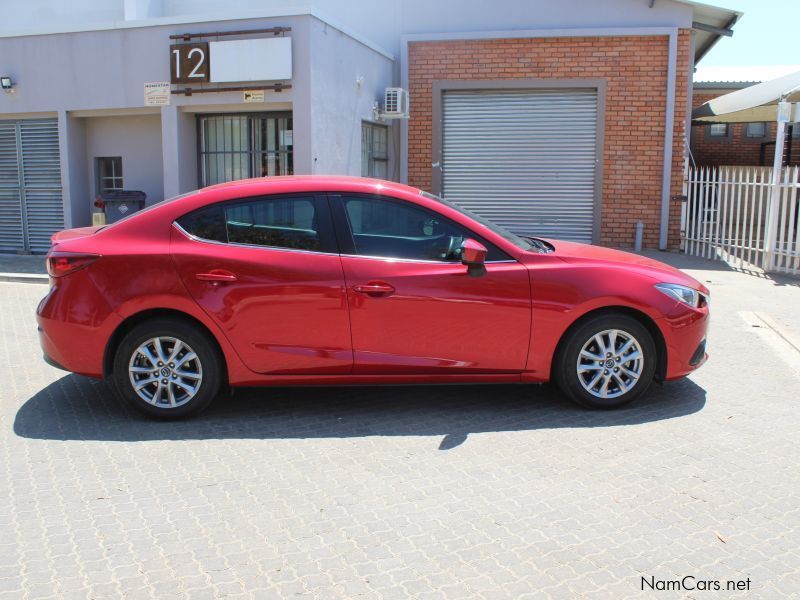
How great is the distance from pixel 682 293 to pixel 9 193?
484 inches

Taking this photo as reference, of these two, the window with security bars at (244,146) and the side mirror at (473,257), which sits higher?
the window with security bars at (244,146)

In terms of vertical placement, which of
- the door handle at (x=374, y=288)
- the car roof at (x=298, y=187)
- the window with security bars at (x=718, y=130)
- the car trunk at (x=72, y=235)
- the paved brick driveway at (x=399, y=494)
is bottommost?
the paved brick driveway at (x=399, y=494)

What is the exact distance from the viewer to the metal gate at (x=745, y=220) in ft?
38.9

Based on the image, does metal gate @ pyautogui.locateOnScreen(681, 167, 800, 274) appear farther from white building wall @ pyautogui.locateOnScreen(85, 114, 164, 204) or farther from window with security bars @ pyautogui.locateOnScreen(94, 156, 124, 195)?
window with security bars @ pyautogui.locateOnScreen(94, 156, 124, 195)

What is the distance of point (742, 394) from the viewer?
19.1 ft

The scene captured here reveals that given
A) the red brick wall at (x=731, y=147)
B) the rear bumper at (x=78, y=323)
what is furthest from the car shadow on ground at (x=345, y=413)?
the red brick wall at (x=731, y=147)

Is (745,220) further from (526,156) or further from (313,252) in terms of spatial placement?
(313,252)

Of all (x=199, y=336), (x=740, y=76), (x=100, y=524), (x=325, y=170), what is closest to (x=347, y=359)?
(x=199, y=336)

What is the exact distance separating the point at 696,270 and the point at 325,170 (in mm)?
6309

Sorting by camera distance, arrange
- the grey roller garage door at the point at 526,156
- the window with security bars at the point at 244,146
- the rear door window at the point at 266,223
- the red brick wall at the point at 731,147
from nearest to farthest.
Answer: the rear door window at the point at 266,223, the window with security bars at the point at 244,146, the grey roller garage door at the point at 526,156, the red brick wall at the point at 731,147

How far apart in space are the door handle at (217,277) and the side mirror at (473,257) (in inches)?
60.6

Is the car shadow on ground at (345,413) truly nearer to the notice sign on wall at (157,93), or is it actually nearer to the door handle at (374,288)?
the door handle at (374,288)

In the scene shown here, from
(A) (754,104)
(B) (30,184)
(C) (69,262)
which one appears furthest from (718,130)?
(C) (69,262)

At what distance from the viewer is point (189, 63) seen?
1170 centimetres
